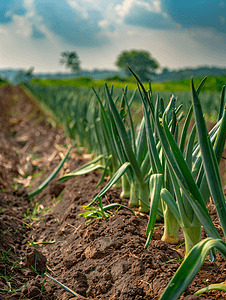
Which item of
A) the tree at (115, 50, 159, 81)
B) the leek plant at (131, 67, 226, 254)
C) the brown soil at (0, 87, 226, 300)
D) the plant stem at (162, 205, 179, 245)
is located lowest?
the brown soil at (0, 87, 226, 300)

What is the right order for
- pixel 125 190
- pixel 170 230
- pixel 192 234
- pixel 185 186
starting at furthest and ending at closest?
pixel 125 190 < pixel 170 230 < pixel 192 234 < pixel 185 186

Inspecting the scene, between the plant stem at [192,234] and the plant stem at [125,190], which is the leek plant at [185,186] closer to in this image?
the plant stem at [192,234]

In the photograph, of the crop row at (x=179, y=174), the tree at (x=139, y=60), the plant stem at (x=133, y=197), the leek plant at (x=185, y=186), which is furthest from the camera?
the tree at (x=139, y=60)

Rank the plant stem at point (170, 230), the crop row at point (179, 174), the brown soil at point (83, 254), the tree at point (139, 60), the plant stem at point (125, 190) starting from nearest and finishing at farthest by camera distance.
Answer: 1. the crop row at point (179, 174)
2. the brown soil at point (83, 254)
3. the plant stem at point (170, 230)
4. the plant stem at point (125, 190)
5. the tree at point (139, 60)

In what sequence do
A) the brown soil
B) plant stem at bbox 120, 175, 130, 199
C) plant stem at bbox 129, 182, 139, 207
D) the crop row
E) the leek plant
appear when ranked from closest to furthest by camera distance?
1. the crop row
2. the leek plant
3. the brown soil
4. plant stem at bbox 129, 182, 139, 207
5. plant stem at bbox 120, 175, 130, 199

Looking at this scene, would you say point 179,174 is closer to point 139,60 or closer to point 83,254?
point 83,254

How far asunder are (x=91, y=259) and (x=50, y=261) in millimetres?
284

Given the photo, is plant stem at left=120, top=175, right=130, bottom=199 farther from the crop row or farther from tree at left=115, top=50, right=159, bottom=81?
tree at left=115, top=50, right=159, bottom=81

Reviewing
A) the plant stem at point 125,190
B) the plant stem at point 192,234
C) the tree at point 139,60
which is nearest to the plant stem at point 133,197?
the plant stem at point 125,190

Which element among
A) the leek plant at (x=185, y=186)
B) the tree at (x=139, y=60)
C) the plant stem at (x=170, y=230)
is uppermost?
the tree at (x=139, y=60)

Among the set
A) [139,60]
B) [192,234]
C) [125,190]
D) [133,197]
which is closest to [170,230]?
[192,234]

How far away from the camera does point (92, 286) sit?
1.02 meters

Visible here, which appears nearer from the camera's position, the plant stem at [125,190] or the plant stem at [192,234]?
the plant stem at [192,234]

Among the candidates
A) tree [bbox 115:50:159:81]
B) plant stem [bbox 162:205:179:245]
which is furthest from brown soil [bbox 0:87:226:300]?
tree [bbox 115:50:159:81]
